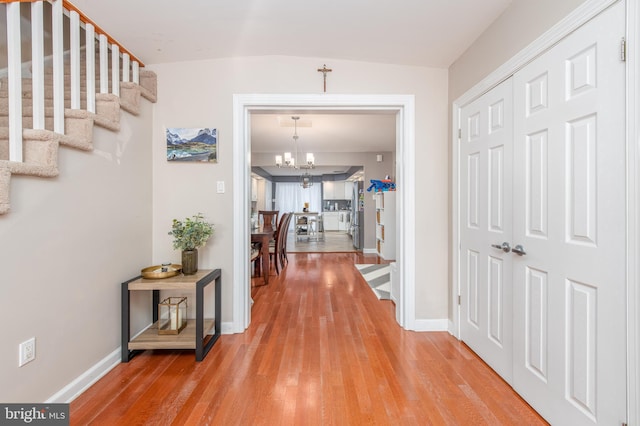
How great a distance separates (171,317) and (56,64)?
181cm

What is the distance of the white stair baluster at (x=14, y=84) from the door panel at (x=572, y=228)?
267cm

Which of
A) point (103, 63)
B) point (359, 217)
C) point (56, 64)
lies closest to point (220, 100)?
point (103, 63)

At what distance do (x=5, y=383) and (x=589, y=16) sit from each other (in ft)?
10.3

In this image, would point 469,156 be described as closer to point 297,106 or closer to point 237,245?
point 297,106

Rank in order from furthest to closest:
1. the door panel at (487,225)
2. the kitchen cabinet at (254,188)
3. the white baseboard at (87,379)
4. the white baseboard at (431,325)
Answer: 1. the kitchen cabinet at (254,188)
2. the white baseboard at (431,325)
3. the door panel at (487,225)
4. the white baseboard at (87,379)

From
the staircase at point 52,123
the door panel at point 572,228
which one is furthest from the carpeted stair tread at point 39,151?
the door panel at point 572,228

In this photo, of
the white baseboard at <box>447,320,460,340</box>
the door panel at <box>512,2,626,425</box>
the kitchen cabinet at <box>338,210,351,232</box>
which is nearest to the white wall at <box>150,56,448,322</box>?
the door panel at <box>512,2,626,425</box>

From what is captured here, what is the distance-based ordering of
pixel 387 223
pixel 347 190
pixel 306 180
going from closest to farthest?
pixel 387 223
pixel 306 180
pixel 347 190

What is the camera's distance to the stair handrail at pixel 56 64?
1.38 m

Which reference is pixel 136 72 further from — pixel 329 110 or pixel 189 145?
pixel 329 110

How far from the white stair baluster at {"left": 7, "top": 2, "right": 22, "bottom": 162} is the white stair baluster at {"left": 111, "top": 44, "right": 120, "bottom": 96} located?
67 cm

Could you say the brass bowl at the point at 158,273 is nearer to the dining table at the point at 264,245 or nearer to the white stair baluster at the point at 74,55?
the white stair baluster at the point at 74,55

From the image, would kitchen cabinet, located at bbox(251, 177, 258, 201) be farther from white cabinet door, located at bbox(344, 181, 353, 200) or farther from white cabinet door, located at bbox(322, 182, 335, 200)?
white cabinet door, located at bbox(344, 181, 353, 200)

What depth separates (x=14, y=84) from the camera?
137 centimetres
